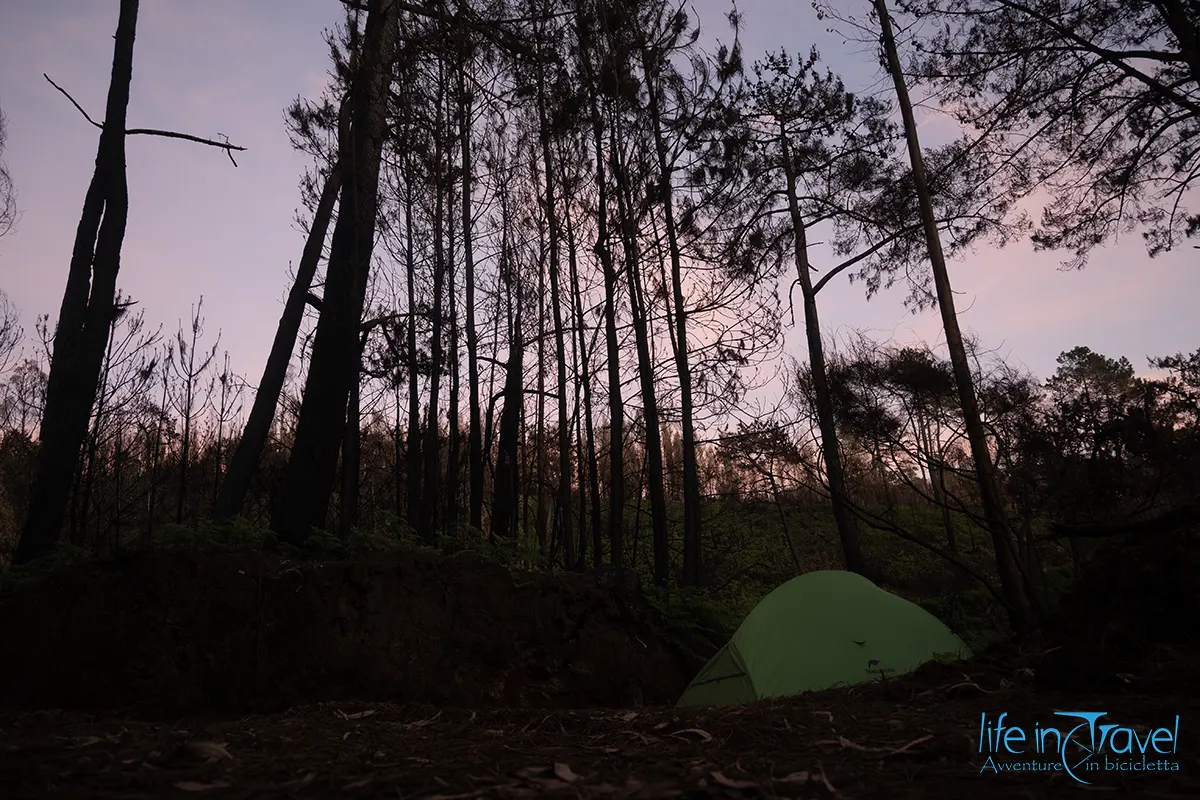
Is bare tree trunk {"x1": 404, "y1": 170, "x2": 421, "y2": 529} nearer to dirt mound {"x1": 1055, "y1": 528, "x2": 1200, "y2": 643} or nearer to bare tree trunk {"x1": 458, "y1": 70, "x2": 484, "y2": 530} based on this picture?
bare tree trunk {"x1": 458, "y1": 70, "x2": 484, "y2": 530}

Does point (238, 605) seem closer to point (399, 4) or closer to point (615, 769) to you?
point (615, 769)

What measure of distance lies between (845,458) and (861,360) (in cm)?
320

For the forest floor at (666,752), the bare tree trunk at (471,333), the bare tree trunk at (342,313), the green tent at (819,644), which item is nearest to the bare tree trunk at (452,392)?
the bare tree trunk at (471,333)

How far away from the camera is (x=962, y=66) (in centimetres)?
1049

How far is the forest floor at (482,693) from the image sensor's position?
243 cm

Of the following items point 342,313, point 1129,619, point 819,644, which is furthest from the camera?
point 342,313

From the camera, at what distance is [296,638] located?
21.4 ft

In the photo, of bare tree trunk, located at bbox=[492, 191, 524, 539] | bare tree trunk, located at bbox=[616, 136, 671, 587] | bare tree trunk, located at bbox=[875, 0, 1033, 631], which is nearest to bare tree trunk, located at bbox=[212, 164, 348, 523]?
bare tree trunk, located at bbox=[492, 191, 524, 539]

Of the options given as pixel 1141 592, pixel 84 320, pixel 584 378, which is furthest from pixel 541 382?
pixel 1141 592

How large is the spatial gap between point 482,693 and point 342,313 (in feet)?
20.5

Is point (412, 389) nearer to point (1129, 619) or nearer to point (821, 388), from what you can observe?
point (821, 388)

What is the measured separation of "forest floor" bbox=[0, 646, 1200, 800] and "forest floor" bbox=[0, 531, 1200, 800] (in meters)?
0.02

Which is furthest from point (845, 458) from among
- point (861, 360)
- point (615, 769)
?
point (615, 769)

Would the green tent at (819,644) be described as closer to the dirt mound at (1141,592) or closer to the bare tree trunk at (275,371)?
the dirt mound at (1141,592)
